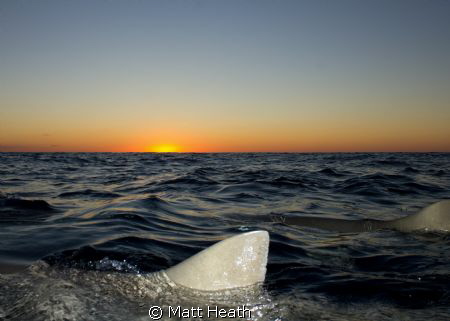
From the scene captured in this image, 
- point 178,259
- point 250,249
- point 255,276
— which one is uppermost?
point 250,249

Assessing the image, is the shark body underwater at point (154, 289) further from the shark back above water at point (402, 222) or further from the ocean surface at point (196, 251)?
the shark back above water at point (402, 222)

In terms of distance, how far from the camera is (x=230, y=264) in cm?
324

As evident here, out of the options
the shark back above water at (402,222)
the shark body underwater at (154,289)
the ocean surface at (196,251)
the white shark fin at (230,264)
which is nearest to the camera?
the shark body underwater at (154,289)

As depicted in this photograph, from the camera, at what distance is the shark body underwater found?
2908 mm

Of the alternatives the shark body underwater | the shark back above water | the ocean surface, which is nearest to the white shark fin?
the shark body underwater

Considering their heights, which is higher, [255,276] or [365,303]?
[255,276]

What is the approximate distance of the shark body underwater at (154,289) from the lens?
2.91 m

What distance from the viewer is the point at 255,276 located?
130 inches

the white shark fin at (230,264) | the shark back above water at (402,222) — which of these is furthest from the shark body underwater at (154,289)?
the shark back above water at (402,222)

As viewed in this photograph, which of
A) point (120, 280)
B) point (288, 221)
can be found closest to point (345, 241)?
point (288, 221)

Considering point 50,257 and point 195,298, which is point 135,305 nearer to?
point 195,298

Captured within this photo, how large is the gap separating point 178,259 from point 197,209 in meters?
3.92

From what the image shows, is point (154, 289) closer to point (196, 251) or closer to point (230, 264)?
point (230, 264)

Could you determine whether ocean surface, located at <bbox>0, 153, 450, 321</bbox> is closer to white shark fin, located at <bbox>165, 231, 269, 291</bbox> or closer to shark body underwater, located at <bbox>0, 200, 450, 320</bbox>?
shark body underwater, located at <bbox>0, 200, 450, 320</bbox>
